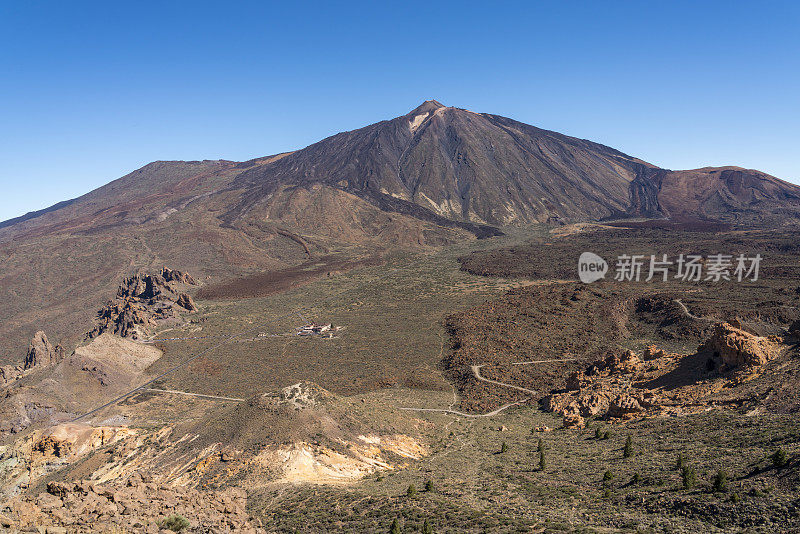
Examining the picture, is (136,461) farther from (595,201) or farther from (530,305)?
(595,201)

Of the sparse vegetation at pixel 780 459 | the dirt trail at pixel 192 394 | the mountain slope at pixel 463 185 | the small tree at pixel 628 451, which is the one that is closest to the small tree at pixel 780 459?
the sparse vegetation at pixel 780 459

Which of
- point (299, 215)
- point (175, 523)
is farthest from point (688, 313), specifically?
point (299, 215)

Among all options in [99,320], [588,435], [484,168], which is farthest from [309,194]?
[588,435]

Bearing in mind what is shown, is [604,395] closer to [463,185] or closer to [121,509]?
[121,509]

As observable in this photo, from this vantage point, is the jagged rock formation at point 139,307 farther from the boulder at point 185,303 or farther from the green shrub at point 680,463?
the green shrub at point 680,463

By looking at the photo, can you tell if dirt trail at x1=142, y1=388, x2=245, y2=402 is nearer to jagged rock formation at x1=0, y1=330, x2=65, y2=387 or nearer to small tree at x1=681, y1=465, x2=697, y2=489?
jagged rock formation at x1=0, y1=330, x2=65, y2=387

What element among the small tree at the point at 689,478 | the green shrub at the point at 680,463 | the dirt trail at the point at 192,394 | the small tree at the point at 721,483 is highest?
the small tree at the point at 721,483
